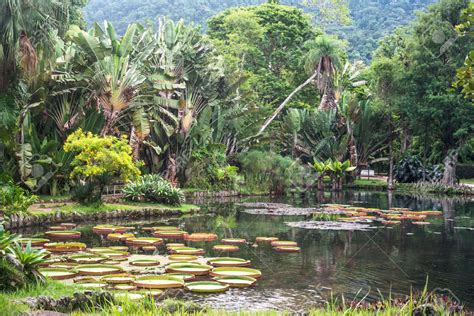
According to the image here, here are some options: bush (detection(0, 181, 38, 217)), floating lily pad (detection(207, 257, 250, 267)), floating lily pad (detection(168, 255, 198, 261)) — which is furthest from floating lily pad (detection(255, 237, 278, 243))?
bush (detection(0, 181, 38, 217))

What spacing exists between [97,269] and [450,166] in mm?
29536

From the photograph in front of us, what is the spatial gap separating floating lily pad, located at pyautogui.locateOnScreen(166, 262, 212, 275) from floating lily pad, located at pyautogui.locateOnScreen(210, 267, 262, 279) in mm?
192

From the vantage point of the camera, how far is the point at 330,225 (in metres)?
18.4

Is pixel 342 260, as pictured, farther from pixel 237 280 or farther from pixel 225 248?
pixel 237 280

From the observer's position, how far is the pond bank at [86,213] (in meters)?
15.9

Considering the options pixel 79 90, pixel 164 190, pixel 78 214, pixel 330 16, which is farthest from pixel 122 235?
pixel 330 16

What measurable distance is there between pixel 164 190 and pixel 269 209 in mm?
4441

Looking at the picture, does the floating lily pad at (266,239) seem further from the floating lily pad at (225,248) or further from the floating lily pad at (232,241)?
the floating lily pad at (225,248)

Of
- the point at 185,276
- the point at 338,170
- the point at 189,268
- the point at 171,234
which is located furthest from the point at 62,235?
the point at 338,170

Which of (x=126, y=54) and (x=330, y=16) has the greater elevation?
(x=330, y=16)

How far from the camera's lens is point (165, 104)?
27.2m

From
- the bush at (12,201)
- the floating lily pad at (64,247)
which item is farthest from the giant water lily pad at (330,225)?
the bush at (12,201)

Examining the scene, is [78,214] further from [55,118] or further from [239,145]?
[239,145]

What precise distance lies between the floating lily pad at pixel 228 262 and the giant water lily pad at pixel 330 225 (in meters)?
6.60
